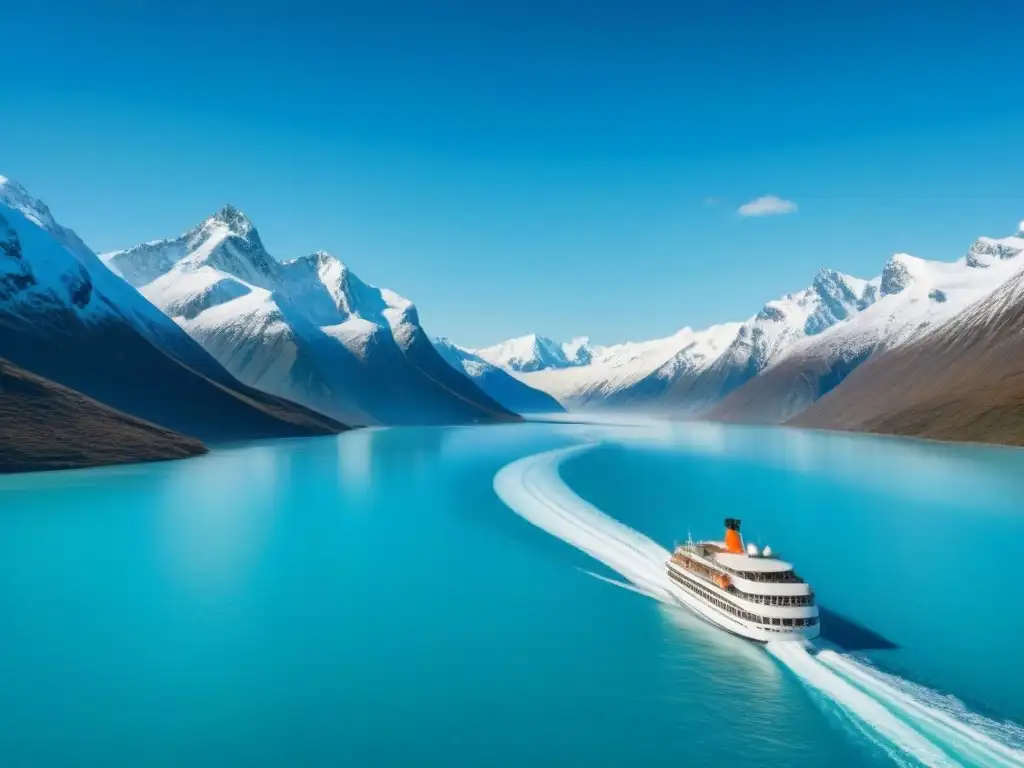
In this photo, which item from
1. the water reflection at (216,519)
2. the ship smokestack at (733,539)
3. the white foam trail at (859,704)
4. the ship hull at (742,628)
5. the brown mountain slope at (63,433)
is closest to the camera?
the white foam trail at (859,704)

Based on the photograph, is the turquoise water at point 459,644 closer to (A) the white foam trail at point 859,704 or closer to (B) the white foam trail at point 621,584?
(A) the white foam trail at point 859,704

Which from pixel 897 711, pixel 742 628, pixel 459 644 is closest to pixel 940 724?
pixel 897 711

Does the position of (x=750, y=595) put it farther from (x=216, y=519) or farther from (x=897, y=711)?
(x=216, y=519)

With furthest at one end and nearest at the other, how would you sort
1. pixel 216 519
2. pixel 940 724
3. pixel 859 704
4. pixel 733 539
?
pixel 216 519 → pixel 733 539 → pixel 859 704 → pixel 940 724

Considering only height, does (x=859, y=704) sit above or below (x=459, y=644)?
below

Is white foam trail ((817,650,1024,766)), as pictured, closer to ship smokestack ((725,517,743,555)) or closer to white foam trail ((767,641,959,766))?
white foam trail ((767,641,959,766))

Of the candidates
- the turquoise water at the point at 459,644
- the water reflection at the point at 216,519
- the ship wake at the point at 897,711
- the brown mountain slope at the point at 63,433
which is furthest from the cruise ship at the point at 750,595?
the brown mountain slope at the point at 63,433

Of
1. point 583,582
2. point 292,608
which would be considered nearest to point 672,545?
point 583,582
